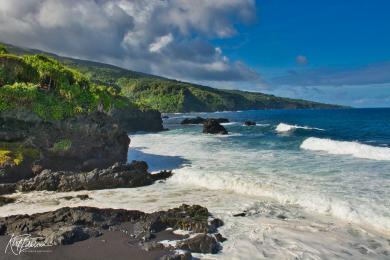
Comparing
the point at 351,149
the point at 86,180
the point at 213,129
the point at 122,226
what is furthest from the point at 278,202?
the point at 213,129

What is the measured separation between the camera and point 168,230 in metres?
15.3

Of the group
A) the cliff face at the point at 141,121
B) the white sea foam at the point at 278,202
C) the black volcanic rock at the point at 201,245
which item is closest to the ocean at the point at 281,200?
the white sea foam at the point at 278,202

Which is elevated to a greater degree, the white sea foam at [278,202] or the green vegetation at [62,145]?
the green vegetation at [62,145]

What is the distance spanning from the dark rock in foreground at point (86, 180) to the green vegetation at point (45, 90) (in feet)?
18.8

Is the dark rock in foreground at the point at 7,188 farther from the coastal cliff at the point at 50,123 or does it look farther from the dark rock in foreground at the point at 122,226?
the dark rock in foreground at the point at 122,226

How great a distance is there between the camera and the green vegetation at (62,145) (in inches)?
1064

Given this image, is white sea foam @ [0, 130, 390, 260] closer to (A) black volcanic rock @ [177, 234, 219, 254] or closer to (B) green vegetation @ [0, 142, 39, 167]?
(A) black volcanic rock @ [177, 234, 219, 254]

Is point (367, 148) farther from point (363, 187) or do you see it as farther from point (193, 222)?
point (193, 222)

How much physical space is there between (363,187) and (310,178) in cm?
355

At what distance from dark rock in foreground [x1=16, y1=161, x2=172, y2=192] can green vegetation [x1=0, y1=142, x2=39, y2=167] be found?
180 cm

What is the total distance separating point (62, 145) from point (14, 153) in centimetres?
332

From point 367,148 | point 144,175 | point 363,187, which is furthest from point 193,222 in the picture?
point 367,148

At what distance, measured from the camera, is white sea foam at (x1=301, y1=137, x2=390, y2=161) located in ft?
120

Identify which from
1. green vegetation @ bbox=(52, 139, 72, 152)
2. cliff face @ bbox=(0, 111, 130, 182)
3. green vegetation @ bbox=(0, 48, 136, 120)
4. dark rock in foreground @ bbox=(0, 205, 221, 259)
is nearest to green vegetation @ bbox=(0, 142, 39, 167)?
cliff face @ bbox=(0, 111, 130, 182)
